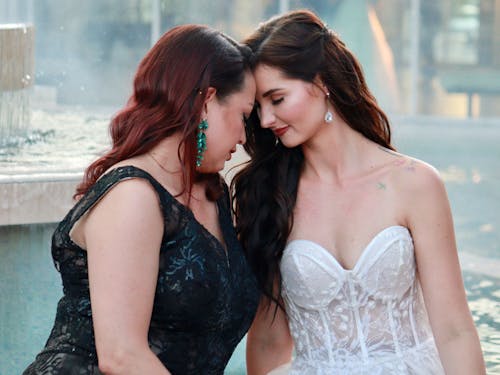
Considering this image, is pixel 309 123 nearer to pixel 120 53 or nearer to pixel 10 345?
pixel 10 345

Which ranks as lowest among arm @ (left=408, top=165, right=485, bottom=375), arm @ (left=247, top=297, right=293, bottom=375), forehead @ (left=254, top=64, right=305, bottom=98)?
arm @ (left=247, top=297, right=293, bottom=375)

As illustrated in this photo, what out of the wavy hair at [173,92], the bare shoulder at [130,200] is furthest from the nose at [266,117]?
the bare shoulder at [130,200]

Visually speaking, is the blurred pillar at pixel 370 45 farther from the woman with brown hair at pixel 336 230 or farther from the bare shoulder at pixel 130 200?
the bare shoulder at pixel 130 200

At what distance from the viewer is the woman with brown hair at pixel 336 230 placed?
8.94 feet

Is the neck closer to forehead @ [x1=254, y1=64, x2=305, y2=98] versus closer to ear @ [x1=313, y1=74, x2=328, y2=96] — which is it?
ear @ [x1=313, y1=74, x2=328, y2=96]

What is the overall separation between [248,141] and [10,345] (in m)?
1.17

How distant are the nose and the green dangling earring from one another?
14.8 inches

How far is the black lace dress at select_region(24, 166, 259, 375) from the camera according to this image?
7.31ft

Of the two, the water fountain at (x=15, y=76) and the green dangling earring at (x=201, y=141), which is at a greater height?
the green dangling earring at (x=201, y=141)

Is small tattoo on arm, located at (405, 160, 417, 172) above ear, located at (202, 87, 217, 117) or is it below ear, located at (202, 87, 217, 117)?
below

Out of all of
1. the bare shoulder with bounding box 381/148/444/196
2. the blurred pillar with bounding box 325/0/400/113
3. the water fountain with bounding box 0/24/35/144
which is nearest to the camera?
the bare shoulder with bounding box 381/148/444/196

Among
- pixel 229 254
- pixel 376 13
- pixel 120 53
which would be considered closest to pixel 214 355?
pixel 229 254

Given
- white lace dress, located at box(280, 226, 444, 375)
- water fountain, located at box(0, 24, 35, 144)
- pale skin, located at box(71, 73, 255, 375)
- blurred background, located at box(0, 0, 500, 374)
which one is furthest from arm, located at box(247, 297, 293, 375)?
water fountain, located at box(0, 24, 35, 144)

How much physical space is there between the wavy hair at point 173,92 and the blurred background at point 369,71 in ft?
8.98
